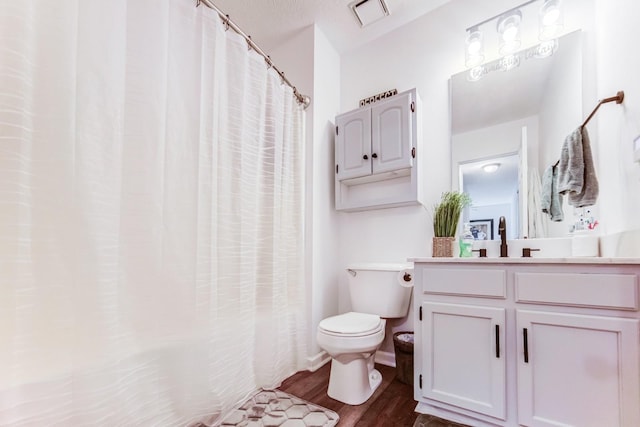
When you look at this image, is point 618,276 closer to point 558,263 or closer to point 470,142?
point 558,263

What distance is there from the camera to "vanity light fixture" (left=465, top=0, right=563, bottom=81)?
1.63 m

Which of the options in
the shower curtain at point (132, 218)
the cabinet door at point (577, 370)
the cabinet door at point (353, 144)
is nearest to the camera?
the shower curtain at point (132, 218)

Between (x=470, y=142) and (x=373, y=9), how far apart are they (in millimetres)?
1182

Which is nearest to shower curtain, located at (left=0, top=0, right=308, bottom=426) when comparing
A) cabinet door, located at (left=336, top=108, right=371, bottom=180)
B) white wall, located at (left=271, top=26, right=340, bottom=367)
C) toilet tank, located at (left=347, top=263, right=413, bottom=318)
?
white wall, located at (left=271, top=26, right=340, bottom=367)

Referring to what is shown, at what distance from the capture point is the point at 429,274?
1413 mm

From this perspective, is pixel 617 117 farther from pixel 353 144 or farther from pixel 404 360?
pixel 404 360

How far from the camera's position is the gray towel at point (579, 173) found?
1.41 m

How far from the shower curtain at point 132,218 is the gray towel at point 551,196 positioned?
1.56 m

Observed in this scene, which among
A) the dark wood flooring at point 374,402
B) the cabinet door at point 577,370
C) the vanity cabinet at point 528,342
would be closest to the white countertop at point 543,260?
the vanity cabinet at point 528,342

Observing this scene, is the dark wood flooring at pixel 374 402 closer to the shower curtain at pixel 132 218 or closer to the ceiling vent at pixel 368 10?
the shower curtain at pixel 132 218

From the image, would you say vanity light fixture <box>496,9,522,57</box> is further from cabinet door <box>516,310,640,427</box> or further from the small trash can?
the small trash can

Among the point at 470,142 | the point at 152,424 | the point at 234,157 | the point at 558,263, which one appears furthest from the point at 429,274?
the point at 152,424

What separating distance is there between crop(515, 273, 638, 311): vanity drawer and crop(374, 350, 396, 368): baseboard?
43.6 inches

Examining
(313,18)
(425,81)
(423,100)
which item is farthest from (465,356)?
(313,18)
